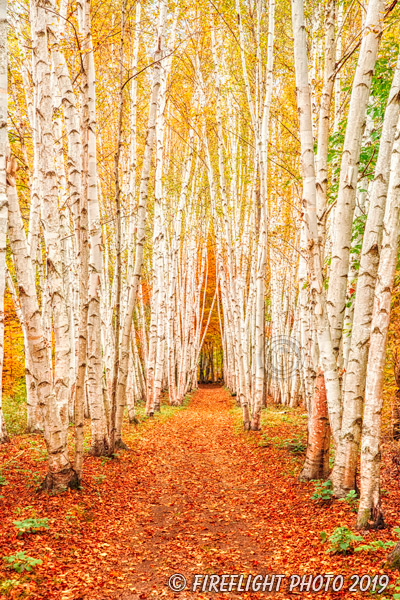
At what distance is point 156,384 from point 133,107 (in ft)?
26.4

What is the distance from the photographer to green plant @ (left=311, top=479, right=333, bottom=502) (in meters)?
→ 4.68

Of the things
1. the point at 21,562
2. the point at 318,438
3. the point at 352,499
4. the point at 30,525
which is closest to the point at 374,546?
the point at 352,499

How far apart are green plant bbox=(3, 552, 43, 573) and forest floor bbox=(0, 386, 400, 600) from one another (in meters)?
0.06

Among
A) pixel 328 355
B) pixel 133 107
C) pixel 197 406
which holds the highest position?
pixel 133 107

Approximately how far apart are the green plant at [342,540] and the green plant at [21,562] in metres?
2.49

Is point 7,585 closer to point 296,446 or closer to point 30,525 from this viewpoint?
point 30,525

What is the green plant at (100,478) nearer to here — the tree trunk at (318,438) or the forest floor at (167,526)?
the forest floor at (167,526)

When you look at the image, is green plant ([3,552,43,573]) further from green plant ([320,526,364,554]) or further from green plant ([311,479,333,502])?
green plant ([311,479,333,502])

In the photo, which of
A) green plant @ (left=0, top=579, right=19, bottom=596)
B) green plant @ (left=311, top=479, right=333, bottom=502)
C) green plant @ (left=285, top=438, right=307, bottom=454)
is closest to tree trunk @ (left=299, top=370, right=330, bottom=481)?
green plant @ (left=311, top=479, right=333, bottom=502)

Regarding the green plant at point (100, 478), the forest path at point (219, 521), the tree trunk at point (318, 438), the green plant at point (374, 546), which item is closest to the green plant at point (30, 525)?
the forest path at point (219, 521)

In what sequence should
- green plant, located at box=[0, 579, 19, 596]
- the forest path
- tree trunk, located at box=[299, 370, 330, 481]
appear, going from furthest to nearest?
tree trunk, located at box=[299, 370, 330, 481], the forest path, green plant, located at box=[0, 579, 19, 596]

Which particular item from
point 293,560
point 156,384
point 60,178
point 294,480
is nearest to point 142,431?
point 156,384

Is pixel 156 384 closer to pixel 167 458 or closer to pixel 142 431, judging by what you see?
pixel 142 431

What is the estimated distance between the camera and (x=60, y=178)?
28.2 ft
